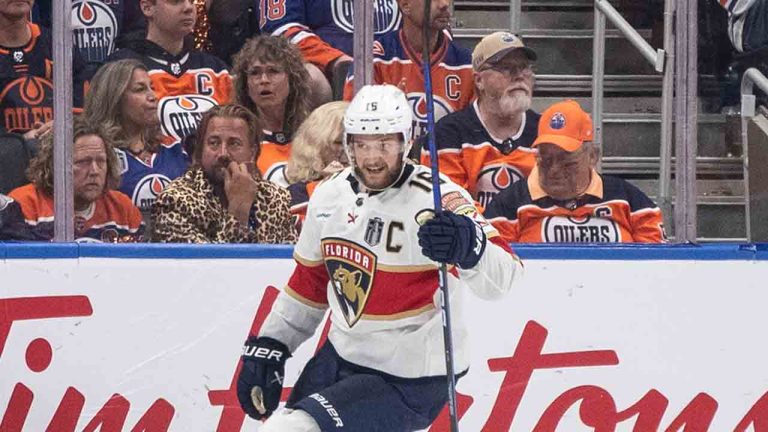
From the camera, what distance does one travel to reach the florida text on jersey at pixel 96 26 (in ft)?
16.2

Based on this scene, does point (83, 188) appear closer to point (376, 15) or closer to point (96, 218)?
point (96, 218)

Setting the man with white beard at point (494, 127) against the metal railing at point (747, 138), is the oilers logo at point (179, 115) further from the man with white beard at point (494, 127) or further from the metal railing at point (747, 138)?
the metal railing at point (747, 138)

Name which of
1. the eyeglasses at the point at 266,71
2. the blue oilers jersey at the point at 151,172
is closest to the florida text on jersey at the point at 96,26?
the blue oilers jersey at the point at 151,172

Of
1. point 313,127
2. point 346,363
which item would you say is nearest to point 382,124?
point 346,363

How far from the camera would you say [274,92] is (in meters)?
5.13

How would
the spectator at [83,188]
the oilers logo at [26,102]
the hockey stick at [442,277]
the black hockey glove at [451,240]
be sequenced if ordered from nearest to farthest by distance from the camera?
the black hockey glove at [451,240] < the hockey stick at [442,277] < the oilers logo at [26,102] < the spectator at [83,188]

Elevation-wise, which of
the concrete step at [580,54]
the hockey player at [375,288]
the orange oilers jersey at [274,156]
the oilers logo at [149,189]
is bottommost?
the hockey player at [375,288]

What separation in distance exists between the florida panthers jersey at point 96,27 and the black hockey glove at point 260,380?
1.20m

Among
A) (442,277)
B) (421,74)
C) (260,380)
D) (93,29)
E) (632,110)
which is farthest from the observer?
(632,110)

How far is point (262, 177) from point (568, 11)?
1.09 m

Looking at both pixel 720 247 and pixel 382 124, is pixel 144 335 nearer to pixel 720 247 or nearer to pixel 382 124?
pixel 382 124

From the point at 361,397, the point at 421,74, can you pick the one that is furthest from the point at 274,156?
the point at 361,397

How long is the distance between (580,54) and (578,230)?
551mm

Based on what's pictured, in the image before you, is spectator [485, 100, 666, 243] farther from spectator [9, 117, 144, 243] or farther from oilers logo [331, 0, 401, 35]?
spectator [9, 117, 144, 243]
